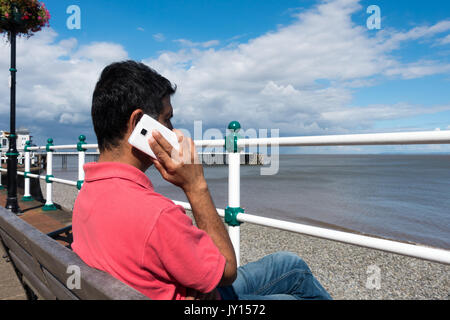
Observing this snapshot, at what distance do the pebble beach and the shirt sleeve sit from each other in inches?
103

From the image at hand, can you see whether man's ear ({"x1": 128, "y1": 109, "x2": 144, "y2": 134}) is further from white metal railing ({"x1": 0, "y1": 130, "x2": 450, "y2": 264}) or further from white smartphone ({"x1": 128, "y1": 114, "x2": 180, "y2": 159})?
white metal railing ({"x1": 0, "y1": 130, "x2": 450, "y2": 264})

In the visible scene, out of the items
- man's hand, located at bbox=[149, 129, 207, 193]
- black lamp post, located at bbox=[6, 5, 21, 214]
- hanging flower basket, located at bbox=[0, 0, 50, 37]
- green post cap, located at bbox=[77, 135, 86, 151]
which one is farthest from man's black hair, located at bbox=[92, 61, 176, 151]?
hanging flower basket, located at bbox=[0, 0, 50, 37]

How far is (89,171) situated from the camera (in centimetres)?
116

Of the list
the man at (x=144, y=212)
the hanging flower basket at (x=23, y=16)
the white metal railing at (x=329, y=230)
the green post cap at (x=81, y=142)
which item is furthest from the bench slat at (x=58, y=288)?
the hanging flower basket at (x=23, y=16)

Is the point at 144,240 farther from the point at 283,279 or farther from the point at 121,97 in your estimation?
the point at 283,279

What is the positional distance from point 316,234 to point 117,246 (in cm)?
123

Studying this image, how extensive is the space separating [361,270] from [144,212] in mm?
3640

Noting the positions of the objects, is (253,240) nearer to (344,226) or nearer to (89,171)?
(344,226)

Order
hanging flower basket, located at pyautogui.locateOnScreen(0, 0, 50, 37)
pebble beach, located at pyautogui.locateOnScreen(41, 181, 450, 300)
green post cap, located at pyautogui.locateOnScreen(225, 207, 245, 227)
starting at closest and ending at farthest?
green post cap, located at pyautogui.locateOnScreen(225, 207, 245, 227) → pebble beach, located at pyautogui.locateOnScreen(41, 181, 450, 300) → hanging flower basket, located at pyautogui.locateOnScreen(0, 0, 50, 37)

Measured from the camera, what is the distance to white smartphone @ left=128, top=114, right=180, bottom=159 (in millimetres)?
1087

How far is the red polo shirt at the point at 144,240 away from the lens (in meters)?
0.88
